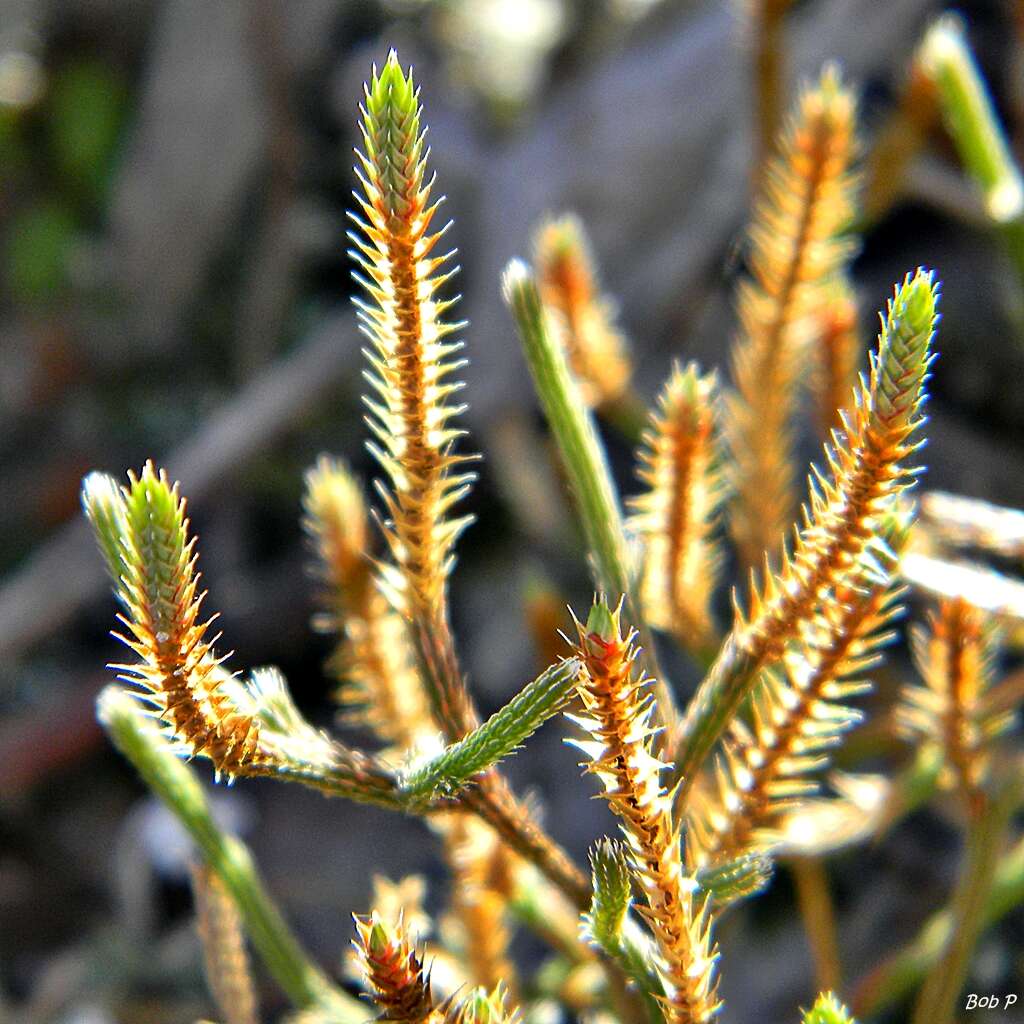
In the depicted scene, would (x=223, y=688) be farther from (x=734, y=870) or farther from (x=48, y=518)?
(x=48, y=518)

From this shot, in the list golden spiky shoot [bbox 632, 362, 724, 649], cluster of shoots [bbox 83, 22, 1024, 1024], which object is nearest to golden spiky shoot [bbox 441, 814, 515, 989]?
cluster of shoots [bbox 83, 22, 1024, 1024]

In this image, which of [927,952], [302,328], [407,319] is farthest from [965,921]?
[302,328]

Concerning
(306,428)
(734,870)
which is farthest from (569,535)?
(734,870)

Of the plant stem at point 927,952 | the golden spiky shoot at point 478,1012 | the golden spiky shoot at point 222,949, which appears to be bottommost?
the plant stem at point 927,952

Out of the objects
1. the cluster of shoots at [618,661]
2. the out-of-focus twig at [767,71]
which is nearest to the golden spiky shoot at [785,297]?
the cluster of shoots at [618,661]

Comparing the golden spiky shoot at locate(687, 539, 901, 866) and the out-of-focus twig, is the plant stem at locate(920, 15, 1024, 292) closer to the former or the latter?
the out-of-focus twig

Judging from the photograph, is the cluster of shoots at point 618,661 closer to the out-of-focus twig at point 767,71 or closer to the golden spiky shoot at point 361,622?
the golden spiky shoot at point 361,622
